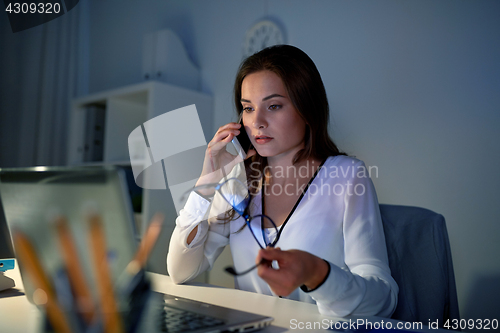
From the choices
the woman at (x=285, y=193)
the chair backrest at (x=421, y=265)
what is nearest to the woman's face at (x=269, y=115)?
the woman at (x=285, y=193)

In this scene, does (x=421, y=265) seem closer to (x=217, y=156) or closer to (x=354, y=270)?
(x=354, y=270)

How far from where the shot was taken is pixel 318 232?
39.9 inches

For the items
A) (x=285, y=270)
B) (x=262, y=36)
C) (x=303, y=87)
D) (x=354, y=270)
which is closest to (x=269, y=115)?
(x=303, y=87)

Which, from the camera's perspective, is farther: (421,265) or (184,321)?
(421,265)

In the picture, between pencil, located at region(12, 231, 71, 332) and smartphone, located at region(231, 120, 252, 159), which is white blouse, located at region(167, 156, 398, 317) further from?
pencil, located at region(12, 231, 71, 332)

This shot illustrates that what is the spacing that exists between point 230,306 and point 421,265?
1.78 feet

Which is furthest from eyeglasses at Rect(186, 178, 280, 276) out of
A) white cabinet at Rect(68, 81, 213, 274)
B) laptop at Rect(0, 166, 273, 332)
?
white cabinet at Rect(68, 81, 213, 274)

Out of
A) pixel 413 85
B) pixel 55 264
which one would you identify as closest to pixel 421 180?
pixel 413 85

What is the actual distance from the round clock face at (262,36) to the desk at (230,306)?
5.11 ft

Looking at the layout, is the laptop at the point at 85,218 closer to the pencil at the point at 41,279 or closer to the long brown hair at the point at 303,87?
the pencil at the point at 41,279

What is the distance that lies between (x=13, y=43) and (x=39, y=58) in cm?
19

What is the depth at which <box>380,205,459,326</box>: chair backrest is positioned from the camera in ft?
3.16

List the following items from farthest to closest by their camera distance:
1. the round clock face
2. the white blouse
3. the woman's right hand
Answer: the round clock face
the woman's right hand
the white blouse

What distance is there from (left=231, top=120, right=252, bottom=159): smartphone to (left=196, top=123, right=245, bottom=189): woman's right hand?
0.03 metres
